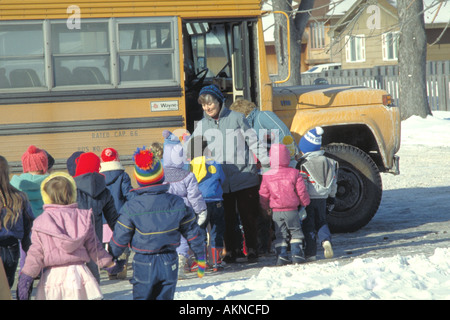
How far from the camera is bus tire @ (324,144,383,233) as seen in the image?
849 centimetres

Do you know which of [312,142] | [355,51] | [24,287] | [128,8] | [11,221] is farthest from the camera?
[355,51]

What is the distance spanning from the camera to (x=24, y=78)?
762cm

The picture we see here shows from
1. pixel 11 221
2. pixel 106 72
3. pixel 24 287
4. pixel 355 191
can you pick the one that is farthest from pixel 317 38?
pixel 24 287

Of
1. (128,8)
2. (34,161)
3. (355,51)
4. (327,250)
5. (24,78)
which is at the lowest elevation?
(327,250)

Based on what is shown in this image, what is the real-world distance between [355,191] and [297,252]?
2.00 m

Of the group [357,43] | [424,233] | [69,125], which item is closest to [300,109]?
[424,233]

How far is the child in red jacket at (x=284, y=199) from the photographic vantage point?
6.75 m

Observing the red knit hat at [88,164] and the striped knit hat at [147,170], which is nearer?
the striped knit hat at [147,170]

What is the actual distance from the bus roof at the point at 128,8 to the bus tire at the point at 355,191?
1.95 meters

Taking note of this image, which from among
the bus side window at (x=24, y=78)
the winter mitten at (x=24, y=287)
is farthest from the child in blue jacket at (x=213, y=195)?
the winter mitten at (x=24, y=287)

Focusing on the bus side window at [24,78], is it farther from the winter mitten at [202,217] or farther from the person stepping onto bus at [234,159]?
the winter mitten at [202,217]

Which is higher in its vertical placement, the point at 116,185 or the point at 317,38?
the point at 317,38

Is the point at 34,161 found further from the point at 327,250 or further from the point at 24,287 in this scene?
the point at 327,250

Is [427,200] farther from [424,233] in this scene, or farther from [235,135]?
[235,135]
